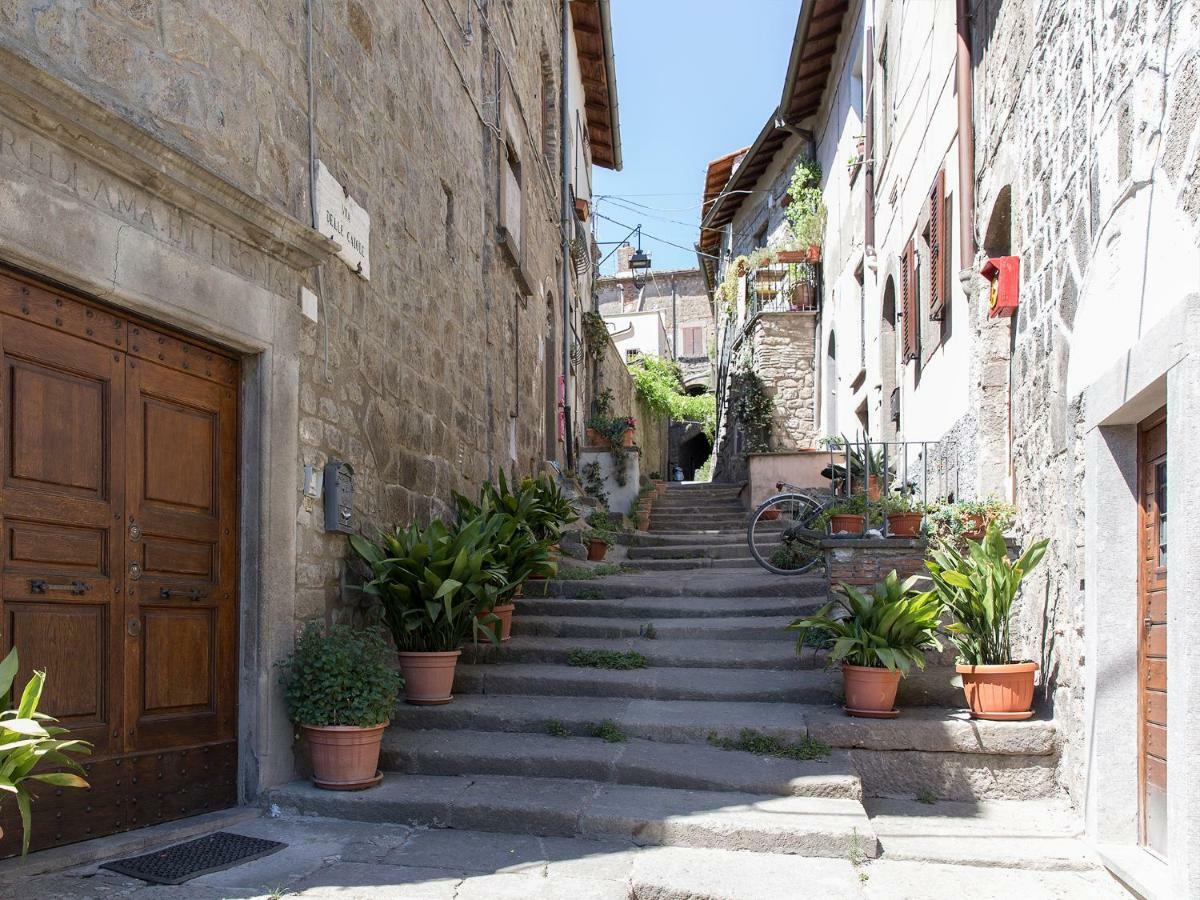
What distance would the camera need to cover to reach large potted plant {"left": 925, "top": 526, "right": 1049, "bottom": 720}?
489 centimetres

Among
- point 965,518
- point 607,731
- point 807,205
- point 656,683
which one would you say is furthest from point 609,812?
point 807,205

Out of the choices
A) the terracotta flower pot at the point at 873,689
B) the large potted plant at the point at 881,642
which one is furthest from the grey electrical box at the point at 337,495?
the terracotta flower pot at the point at 873,689

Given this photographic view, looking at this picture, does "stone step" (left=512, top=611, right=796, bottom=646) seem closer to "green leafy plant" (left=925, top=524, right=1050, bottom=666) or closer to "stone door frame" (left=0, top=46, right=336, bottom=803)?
"green leafy plant" (left=925, top=524, right=1050, bottom=666)

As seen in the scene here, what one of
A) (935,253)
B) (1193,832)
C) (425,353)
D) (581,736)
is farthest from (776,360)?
(1193,832)

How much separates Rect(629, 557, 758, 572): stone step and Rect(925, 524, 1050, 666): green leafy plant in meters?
4.06

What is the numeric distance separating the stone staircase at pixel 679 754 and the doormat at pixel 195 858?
424 millimetres

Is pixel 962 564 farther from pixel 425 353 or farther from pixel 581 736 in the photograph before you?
pixel 425 353

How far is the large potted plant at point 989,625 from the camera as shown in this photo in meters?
4.89

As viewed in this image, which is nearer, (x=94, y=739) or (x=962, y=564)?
(x=94, y=739)

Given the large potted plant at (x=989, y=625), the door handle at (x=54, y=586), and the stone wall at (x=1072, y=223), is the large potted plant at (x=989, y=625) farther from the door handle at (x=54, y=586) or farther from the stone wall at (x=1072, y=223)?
the door handle at (x=54, y=586)

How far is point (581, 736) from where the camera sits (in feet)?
16.8

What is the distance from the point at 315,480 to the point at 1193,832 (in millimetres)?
3776

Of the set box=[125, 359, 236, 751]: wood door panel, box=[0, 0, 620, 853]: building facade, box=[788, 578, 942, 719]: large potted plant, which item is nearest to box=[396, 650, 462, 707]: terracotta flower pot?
box=[0, 0, 620, 853]: building facade

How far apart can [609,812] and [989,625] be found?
213 centimetres
